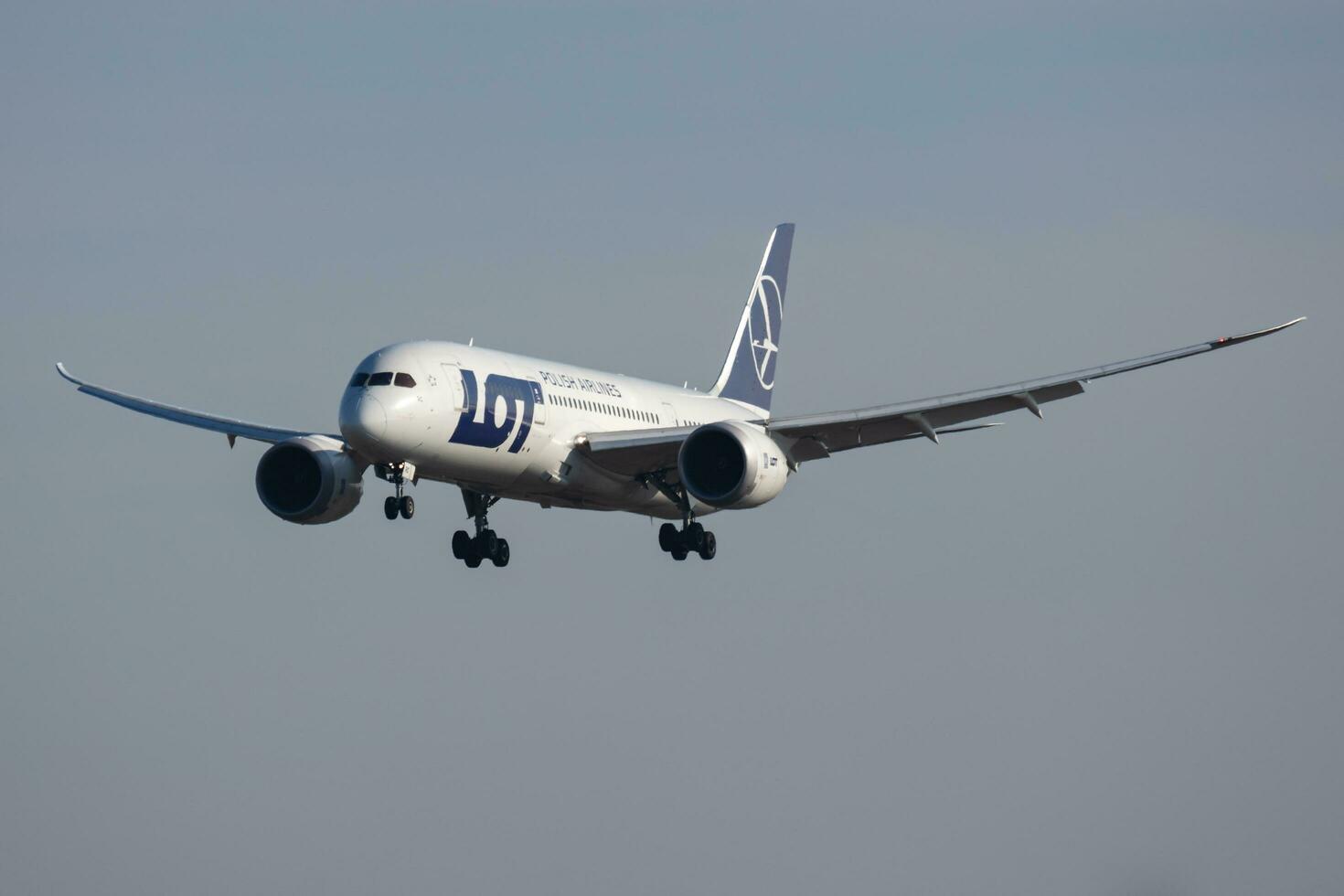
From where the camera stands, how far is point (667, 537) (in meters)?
54.7

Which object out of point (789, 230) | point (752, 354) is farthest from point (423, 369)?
point (789, 230)

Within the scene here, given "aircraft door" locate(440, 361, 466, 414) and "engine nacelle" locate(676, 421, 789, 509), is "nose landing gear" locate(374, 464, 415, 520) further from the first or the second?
"engine nacelle" locate(676, 421, 789, 509)

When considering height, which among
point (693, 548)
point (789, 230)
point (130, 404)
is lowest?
point (693, 548)

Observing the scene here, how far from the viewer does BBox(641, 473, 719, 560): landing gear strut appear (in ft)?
178

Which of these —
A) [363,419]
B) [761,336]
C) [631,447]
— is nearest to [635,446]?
[631,447]

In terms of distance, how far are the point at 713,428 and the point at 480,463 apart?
19.1 ft

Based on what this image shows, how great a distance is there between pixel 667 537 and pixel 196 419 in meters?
12.9

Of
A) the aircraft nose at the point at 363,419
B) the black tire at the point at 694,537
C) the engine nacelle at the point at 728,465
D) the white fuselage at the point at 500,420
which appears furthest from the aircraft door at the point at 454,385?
the black tire at the point at 694,537

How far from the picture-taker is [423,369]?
46.1 meters

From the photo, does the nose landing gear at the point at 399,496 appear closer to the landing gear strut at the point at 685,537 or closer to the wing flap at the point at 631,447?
the wing flap at the point at 631,447

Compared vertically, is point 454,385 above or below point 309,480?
above

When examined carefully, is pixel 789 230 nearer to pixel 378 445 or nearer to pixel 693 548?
pixel 693 548

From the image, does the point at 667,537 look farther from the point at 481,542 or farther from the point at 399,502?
the point at 399,502

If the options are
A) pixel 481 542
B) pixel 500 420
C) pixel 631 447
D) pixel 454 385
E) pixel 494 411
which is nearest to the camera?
pixel 454 385
